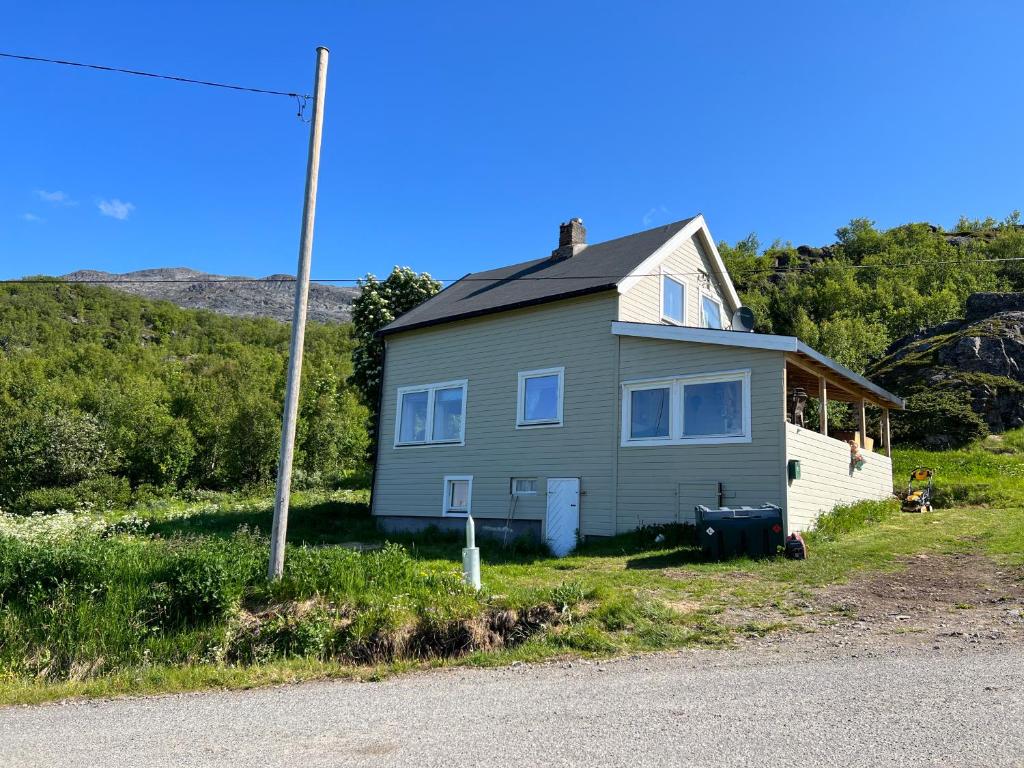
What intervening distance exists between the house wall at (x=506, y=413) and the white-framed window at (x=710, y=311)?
4.98 meters

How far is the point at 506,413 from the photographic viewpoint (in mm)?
17750

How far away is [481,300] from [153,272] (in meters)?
206

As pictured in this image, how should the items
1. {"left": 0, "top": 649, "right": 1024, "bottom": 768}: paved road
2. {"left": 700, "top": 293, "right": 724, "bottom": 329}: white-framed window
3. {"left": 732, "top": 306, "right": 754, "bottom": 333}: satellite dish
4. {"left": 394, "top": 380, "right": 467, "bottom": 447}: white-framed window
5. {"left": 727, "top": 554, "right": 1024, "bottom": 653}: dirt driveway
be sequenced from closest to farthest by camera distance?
{"left": 0, "top": 649, "right": 1024, "bottom": 768}: paved road
{"left": 727, "top": 554, "right": 1024, "bottom": 653}: dirt driveway
{"left": 732, "top": 306, "right": 754, "bottom": 333}: satellite dish
{"left": 394, "top": 380, "right": 467, "bottom": 447}: white-framed window
{"left": 700, "top": 293, "right": 724, "bottom": 329}: white-framed window

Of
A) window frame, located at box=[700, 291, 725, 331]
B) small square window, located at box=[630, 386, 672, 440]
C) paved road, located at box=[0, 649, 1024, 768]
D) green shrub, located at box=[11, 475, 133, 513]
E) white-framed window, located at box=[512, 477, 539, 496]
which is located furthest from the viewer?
green shrub, located at box=[11, 475, 133, 513]

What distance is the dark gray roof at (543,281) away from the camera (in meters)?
17.3

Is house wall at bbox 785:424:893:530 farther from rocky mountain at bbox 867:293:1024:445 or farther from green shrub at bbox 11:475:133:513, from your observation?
green shrub at bbox 11:475:133:513

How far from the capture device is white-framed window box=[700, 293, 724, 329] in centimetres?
2048

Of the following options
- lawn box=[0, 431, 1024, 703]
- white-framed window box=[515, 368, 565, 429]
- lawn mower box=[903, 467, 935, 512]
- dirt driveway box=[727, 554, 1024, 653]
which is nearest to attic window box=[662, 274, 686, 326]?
white-framed window box=[515, 368, 565, 429]

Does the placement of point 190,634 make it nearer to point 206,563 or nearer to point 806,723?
point 206,563

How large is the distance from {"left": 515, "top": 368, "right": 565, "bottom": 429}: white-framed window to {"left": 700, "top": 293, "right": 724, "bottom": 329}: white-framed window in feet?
17.7

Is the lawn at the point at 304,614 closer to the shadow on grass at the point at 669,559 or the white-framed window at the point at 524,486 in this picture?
the shadow on grass at the point at 669,559

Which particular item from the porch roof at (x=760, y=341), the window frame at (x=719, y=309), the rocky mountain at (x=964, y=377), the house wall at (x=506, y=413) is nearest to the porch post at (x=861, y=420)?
the porch roof at (x=760, y=341)

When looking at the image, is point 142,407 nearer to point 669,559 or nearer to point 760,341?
point 669,559

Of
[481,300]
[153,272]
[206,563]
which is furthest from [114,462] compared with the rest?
[153,272]
